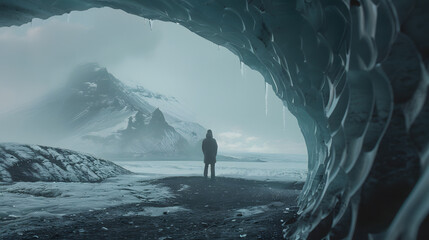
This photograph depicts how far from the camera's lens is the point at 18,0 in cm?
645

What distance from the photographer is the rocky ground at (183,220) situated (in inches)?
151

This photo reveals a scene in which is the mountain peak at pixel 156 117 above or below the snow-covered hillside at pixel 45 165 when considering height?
above

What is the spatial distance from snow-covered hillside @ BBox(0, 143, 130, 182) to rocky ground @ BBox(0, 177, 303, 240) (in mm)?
4971

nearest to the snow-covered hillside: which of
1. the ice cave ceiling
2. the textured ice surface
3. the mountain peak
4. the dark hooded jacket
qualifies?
the textured ice surface

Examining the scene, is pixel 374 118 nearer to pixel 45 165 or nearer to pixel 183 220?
pixel 183 220

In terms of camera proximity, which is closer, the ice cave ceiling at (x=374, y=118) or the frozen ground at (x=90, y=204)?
the ice cave ceiling at (x=374, y=118)

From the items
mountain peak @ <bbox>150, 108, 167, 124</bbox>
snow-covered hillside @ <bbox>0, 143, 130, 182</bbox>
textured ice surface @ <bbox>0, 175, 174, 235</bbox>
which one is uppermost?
mountain peak @ <bbox>150, 108, 167, 124</bbox>

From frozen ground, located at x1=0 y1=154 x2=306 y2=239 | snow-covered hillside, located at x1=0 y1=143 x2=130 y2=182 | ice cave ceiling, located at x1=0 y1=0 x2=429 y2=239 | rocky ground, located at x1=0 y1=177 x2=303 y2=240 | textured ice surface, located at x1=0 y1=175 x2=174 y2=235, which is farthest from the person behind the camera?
snow-covered hillside, located at x1=0 y1=143 x2=130 y2=182

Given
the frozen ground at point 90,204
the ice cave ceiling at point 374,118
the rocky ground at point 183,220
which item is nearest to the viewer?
the ice cave ceiling at point 374,118

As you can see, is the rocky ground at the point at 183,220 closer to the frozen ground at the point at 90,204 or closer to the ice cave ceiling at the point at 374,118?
the frozen ground at the point at 90,204

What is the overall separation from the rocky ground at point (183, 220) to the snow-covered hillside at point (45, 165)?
4971 millimetres

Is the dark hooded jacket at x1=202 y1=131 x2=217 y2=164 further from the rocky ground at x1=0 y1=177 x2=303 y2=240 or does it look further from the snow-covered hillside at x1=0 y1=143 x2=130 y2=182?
the snow-covered hillside at x1=0 y1=143 x2=130 y2=182

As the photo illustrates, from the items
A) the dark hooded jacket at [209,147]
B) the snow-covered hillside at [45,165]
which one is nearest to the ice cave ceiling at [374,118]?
the dark hooded jacket at [209,147]

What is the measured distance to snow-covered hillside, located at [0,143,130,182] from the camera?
30.6ft
